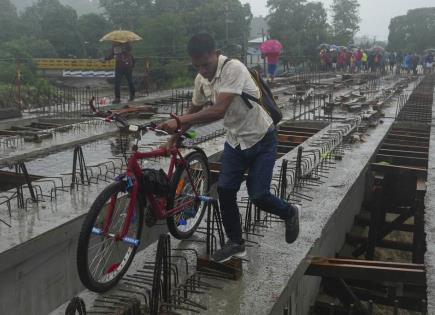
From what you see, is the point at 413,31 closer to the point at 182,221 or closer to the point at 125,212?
the point at 182,221

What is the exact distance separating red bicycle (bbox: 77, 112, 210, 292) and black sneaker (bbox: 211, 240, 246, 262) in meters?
0.57

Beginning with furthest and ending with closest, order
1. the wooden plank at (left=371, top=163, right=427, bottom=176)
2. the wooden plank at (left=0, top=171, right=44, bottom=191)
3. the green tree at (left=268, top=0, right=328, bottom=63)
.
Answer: the green tree at (left=268, top=0, right=328, bottom=63)
the wooden plank at (left=371, top=163, right=427, bottom=176)
the wooden plank at (left=0, top=171, right=44, bottom=191)

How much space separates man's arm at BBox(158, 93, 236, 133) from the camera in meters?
3.90

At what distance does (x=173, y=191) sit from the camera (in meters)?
4.61

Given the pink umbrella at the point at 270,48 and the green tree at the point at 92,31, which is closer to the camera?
the pink umbrella at the point at 270,48

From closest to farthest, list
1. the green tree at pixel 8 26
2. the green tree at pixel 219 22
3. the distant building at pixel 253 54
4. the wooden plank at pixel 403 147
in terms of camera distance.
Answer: the wooden plank at pixel 403 147, the green tree at pixel 219 22, the green tree at pixel 8 26, the distant building at pixel 253 54

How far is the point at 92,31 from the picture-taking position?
119 ft

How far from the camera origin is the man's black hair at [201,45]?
388 cm

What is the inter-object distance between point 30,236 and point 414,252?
583 cm

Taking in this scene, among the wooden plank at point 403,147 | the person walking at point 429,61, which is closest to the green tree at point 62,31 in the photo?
the person walking at point 429,61

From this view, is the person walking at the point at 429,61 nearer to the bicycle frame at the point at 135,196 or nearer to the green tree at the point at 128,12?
the green tree at the point at 128,12

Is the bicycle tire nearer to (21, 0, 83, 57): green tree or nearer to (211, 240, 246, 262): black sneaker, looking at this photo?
(211, 240, 246, 262): black sneaker

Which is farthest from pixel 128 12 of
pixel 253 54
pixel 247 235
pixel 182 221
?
pixel 182 221

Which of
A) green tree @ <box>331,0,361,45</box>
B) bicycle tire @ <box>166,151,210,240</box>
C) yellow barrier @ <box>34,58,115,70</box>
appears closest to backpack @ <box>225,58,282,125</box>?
bicycle tire @ <box>166,151,210,240</box>
